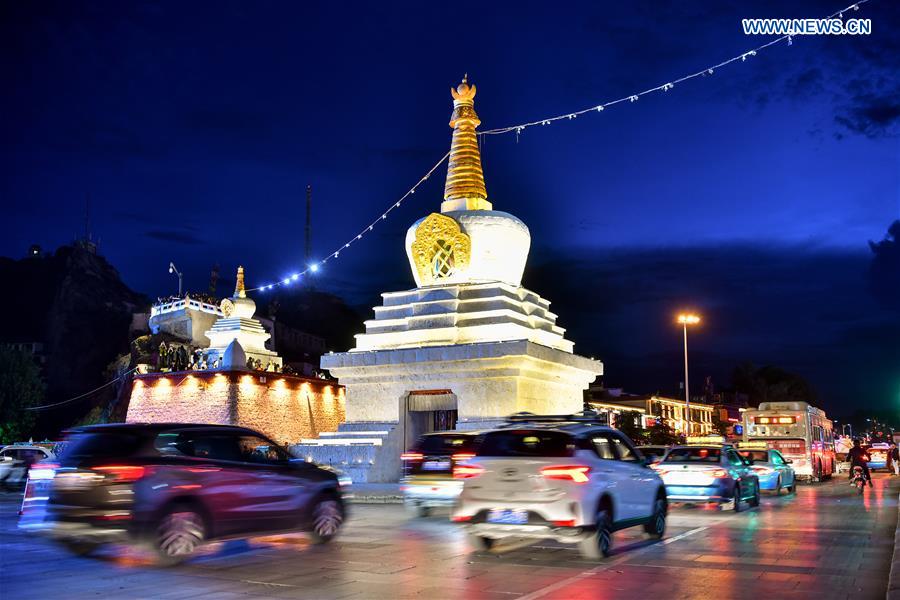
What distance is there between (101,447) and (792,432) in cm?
2705

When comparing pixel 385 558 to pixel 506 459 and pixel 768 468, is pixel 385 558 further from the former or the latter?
pixel 768 468

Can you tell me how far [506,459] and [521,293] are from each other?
17.8 metres

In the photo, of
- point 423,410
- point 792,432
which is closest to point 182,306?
point 423,410

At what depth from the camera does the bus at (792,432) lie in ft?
100

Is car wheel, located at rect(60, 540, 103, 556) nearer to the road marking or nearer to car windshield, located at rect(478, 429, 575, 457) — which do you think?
car windshield, located at rect(478, 429, 575, 457)

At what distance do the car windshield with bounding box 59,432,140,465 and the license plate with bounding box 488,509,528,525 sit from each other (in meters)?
4.18

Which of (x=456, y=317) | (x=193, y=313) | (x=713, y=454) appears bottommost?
(x=713, y=454)

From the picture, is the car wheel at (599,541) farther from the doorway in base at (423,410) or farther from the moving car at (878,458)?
the moving car at (878,458)

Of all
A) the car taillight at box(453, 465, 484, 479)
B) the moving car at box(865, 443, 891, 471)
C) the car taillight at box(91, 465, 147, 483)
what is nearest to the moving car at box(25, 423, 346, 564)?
the car taillight at box(91, 465, 147, 483)

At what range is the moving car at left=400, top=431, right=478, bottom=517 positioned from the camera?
15.1 meters

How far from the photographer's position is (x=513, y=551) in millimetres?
10758

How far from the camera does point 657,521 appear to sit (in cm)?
1188

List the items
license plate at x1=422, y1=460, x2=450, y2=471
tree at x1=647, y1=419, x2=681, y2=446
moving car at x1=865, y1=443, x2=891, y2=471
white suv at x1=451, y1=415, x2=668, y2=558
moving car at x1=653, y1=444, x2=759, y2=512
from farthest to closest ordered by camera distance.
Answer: moving car at x1=865, y1=443, x2=891, y2=471 → tree at x1=647, y1=419, x2=681, y2=446 → moving car at x1=653, y1=444, x2=759, y2=512 → license plate at x1=422, y1=460, x2=450, y2=471 → white suv at x1=451, y1=415, x2=668, y2=558

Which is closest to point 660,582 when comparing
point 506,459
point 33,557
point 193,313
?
point 506,459
